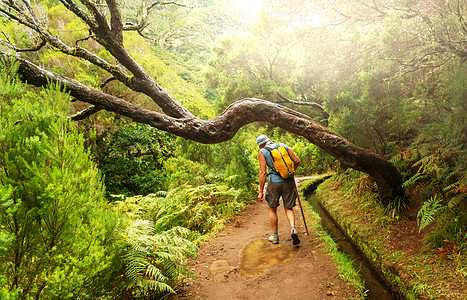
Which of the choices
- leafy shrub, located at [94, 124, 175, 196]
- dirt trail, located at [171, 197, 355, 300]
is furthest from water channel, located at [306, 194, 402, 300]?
leafy shrub, located at [94, 124, 175, 196]

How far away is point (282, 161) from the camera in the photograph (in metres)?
4.49

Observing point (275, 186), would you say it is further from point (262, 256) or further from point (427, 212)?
point (427, 212)

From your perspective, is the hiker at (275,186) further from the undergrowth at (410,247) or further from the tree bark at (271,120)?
the undergrowth at (410,247)

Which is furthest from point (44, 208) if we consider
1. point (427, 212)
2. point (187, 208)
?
point (427, 212)

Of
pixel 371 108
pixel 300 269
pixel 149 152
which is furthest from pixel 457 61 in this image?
pixel 149 152

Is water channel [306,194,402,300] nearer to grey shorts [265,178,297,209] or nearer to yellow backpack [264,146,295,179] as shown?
grey shorts [265,178,297,209]

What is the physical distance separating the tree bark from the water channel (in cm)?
122

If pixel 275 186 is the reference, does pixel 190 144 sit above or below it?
above

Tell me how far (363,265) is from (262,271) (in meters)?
1.94

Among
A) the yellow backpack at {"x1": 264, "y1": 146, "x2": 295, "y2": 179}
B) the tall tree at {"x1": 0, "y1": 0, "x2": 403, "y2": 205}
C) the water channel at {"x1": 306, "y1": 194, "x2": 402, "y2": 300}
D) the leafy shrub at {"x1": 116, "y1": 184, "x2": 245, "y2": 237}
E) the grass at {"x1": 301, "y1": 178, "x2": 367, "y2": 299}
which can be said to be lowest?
the water channel at {"x1": 306, "y1": 194, "x2": 402, "y2": 300}

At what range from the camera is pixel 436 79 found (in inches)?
185

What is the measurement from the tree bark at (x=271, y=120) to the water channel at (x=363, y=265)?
1.22 metres

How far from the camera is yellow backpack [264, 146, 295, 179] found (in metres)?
4.48

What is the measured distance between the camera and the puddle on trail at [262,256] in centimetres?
372
